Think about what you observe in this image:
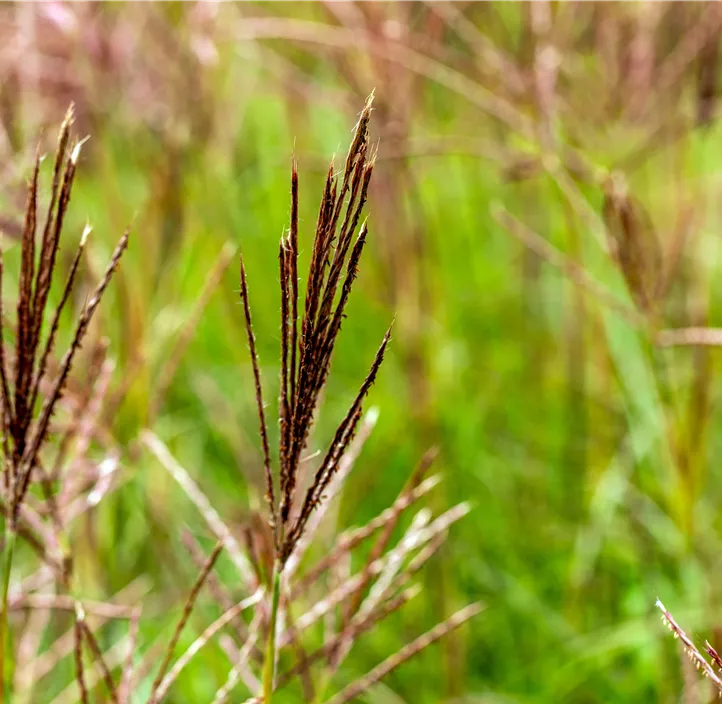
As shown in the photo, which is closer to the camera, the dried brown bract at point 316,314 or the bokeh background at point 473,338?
the dried brown bract at point 316,314

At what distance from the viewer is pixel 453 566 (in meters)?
1.52

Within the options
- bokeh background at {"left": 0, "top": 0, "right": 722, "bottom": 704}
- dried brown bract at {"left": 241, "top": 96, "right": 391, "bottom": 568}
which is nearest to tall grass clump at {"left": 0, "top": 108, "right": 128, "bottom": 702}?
dried brown bract at {"left": 241, "top": 96, "right": 391, "bottom": 568}

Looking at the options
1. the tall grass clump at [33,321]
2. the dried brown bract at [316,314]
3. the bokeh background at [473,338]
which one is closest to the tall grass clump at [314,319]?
the dried brown bract at [316,314]

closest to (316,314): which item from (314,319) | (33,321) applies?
(314,319)

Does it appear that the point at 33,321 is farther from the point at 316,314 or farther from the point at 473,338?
the point at 473,338

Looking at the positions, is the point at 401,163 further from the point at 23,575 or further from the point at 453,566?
the point at 23,575

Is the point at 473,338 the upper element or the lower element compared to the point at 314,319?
lower

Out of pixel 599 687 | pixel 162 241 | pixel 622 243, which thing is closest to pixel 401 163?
pixel 162 241

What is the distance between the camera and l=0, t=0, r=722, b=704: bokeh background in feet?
3.78

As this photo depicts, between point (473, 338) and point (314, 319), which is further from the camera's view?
point (473, 338)

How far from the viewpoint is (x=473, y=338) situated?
2.09 meters

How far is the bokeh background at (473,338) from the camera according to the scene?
3.78ft

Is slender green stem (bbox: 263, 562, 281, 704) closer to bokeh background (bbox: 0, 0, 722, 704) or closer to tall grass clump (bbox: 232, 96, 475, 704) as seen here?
tall grass clump (bbox: 232, 96, 475, 704)

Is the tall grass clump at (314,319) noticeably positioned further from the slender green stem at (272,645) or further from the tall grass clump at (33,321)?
the tall grass clump at (33,321)
